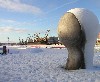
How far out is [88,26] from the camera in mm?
12891

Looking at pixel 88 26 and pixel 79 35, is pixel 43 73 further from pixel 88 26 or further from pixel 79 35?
pixel 88 26

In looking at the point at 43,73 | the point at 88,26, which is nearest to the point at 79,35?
the point at 88,26

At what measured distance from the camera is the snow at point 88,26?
12883 mm

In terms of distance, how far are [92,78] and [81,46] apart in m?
3.51

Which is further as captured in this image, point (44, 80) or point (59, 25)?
point (59, 25)

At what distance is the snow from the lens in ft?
42.3

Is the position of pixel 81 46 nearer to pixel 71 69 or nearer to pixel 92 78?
pixel 71 69

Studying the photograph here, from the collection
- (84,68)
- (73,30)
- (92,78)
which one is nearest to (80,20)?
(73,30)

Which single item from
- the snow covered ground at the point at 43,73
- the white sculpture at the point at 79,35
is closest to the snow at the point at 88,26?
the white sculpture at the point at 79,35

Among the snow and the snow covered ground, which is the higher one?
the snow

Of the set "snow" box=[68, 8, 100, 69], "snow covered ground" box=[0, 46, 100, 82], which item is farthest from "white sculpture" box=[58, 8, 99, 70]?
"snow covered ground" box=[0, 46, 100, 82]

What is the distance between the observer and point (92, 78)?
9.85 meters

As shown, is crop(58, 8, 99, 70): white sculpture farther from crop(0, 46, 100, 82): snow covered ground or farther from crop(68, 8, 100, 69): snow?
crop(0, 46, 100, 82): snow covered ground

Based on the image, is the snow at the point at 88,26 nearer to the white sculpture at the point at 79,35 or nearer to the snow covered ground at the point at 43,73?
the white sculpture at the point at 79,35
